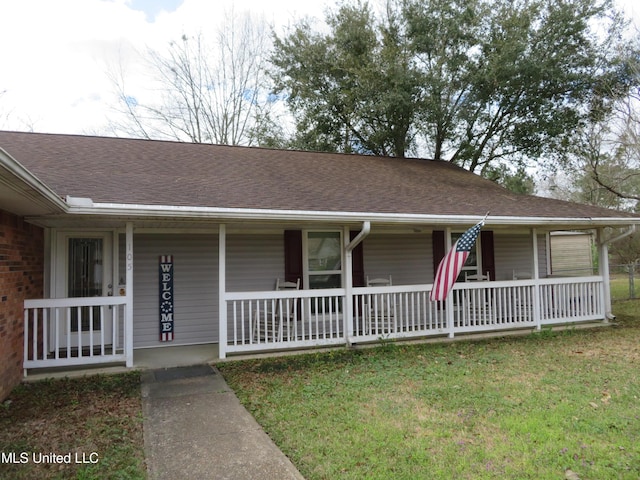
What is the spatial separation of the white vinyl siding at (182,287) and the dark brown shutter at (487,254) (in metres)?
6.12

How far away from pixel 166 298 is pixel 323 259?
303cm

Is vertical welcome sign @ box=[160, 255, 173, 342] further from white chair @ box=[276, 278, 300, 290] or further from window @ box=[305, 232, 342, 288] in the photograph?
window @ box=[305, 232, 342, 288]

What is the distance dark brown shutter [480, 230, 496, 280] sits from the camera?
9.55 metres

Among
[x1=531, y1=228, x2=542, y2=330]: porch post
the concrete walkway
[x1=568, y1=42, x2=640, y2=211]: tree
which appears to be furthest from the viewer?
[x1=568, y1=42, x2=640, y2=211]: tree

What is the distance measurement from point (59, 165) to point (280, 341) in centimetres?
459

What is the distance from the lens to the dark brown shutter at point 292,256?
788 centimetres

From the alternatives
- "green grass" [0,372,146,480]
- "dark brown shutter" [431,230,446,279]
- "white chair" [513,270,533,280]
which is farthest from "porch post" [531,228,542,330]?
"green grass" [0,372,146,480]

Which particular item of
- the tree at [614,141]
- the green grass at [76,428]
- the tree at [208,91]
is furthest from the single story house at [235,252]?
the tree at [208,91]

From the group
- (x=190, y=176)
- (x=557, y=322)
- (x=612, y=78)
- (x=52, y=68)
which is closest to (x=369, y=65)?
(x=612, y=78)

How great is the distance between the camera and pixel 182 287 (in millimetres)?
7457

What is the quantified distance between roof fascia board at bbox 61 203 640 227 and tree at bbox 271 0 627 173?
264 inches

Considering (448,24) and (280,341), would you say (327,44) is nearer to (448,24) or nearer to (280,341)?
(448,24)

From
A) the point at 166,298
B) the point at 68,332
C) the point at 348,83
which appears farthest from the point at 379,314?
the point at 348,83

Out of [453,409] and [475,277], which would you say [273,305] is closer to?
[453,409]
